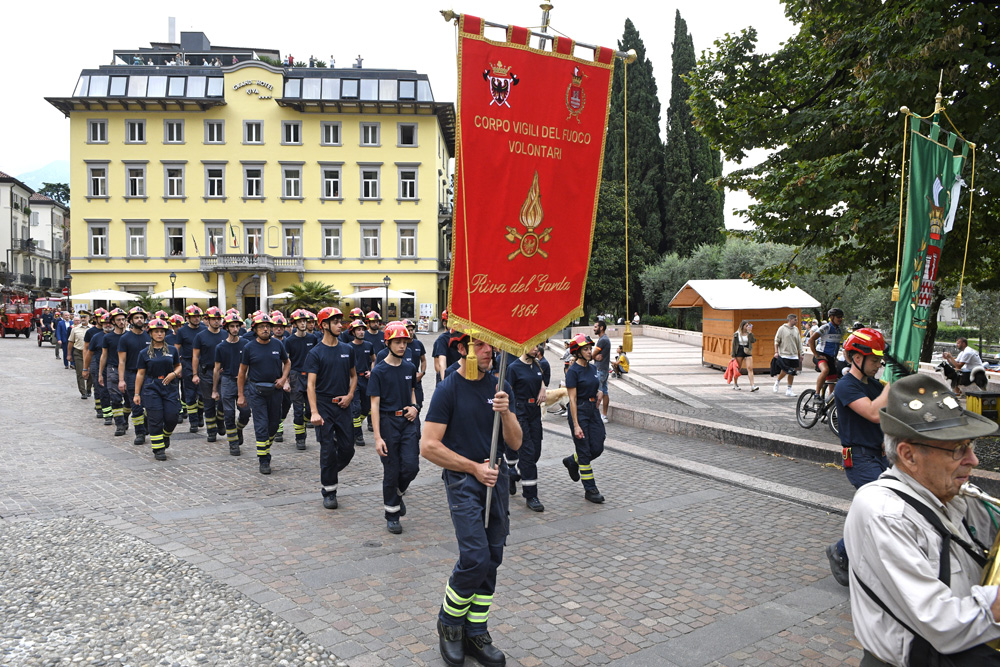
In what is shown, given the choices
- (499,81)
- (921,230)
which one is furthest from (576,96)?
(921,230)

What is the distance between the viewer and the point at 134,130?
155 feet

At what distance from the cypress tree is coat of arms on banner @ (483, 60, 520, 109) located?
47980mm

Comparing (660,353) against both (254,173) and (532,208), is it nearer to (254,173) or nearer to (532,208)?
(532,208)

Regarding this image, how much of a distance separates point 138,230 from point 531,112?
49.6 metres

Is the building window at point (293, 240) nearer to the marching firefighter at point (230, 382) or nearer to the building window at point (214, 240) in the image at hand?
the building window at point (214, 240)

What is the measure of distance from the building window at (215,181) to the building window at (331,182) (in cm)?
640

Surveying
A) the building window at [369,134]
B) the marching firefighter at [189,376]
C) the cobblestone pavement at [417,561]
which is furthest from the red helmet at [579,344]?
the building window at [369,134]

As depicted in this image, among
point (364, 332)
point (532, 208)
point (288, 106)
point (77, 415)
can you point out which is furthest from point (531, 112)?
point (288, 106)

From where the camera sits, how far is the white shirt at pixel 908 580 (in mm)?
2188

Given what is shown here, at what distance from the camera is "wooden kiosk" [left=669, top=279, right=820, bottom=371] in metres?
20.5

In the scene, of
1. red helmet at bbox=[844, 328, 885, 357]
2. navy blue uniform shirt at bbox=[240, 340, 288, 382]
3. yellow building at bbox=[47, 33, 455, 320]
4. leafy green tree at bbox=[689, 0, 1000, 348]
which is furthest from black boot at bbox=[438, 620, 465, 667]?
yellow building at bbox=[47, 33, 455, 320]

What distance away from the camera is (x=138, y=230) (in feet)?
157

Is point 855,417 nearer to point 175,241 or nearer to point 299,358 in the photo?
point 299,358

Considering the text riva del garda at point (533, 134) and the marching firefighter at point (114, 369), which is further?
the marching firefighter at point (114, 369)
